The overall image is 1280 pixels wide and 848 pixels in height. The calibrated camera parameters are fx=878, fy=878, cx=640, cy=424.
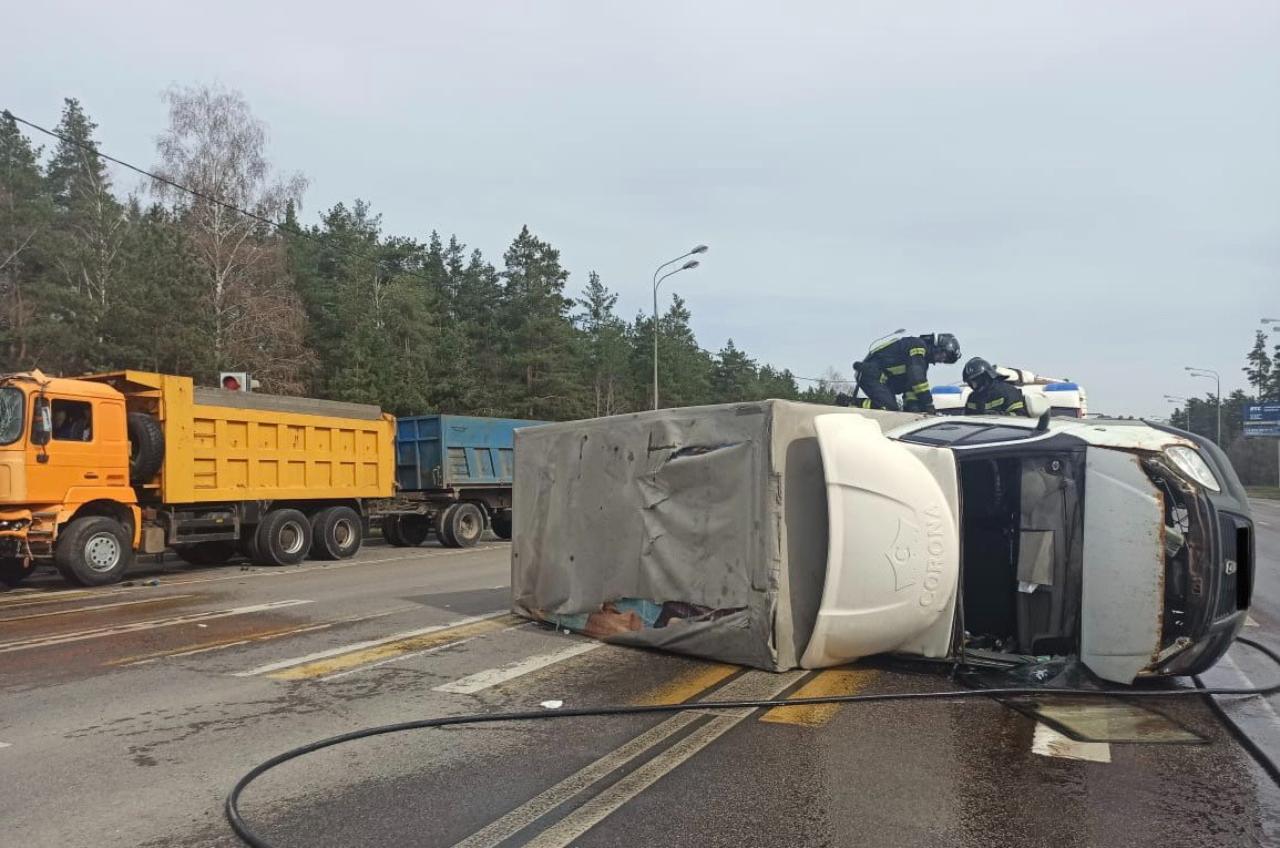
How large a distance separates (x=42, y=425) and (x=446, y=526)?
317 inches

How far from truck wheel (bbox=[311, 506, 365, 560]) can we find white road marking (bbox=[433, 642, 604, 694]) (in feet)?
32.9

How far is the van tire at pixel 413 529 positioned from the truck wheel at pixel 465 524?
95 centimetres

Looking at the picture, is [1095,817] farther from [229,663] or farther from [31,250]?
[31,250]

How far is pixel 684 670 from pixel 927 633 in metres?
1.67

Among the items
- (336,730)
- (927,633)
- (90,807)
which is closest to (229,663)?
(336,730)

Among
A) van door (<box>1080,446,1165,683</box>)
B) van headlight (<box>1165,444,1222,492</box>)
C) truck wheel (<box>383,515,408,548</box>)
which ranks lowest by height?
truck wheel (<box>383,515,408,548</box>)

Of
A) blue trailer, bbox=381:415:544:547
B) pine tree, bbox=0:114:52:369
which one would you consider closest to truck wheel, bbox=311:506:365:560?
blue trailer, bbox=381:415:544:547

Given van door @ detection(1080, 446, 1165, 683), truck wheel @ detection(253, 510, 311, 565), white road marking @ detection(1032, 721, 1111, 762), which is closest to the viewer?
white road marking @ detection(1032, 721, 1111, 762)

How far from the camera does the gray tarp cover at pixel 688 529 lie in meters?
5.85

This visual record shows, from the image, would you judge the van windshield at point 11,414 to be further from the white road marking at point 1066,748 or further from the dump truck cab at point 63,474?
Result: the white road marking at point 1066,748

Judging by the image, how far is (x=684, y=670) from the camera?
6191mm

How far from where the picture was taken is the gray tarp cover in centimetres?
585

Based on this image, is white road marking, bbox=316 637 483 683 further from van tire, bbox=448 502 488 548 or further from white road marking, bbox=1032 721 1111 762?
van tire, bbox=448 502 488 548

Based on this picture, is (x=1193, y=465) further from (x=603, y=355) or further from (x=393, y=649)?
(x=603, y=355)
